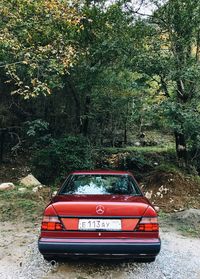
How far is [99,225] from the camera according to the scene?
164 inches

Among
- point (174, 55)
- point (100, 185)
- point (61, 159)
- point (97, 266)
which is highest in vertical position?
point (174, 55)

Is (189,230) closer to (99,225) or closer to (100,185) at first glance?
(100,185)

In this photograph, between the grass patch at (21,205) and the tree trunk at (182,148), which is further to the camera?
the tree trunk at (182,148)

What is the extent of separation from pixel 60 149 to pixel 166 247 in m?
7.56

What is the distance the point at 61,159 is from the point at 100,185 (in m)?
7.75

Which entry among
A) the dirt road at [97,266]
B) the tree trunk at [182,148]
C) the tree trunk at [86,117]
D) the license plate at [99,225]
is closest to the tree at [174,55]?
the tree trunk at [182,148]

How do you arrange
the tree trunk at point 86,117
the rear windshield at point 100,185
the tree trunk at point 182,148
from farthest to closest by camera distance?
the tree trunk at point 86,117, the tree trunk at point 182,148, the rear windshield at point 100,185

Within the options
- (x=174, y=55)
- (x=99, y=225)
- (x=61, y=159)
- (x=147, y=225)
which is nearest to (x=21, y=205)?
(x=61, y=159)

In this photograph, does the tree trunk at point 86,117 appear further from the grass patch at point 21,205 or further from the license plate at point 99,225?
the license plate at point 99,225

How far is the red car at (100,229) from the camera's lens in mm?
4066

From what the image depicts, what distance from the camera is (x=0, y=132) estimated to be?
49.6 ft

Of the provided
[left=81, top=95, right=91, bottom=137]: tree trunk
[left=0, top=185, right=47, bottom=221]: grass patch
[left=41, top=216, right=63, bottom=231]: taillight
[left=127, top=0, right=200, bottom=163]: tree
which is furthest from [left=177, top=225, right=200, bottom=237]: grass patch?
[left=81, top=95, right=91, bottom=137]: tree trunk

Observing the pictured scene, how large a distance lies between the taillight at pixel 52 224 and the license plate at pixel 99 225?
259mm

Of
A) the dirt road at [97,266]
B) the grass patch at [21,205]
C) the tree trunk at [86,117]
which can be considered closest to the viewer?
the dirt road at [97,266]
